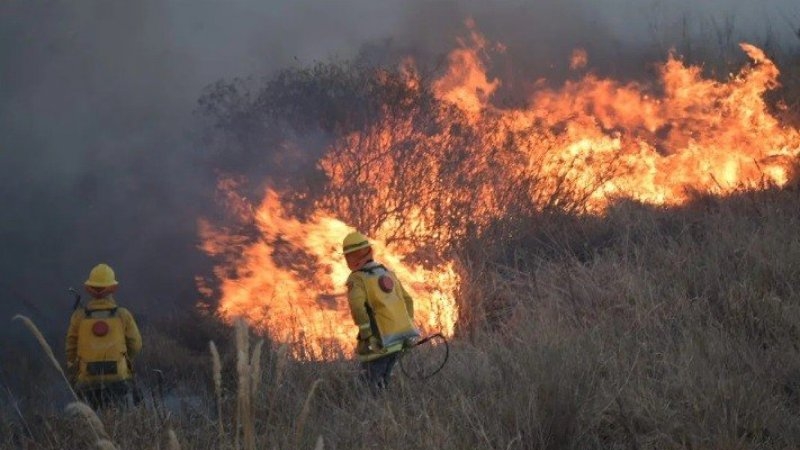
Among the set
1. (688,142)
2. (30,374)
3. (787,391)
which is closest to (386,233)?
(30,374)

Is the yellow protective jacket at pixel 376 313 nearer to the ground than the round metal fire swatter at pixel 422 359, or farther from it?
farther from it

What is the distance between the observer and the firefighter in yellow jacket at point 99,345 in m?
6.50

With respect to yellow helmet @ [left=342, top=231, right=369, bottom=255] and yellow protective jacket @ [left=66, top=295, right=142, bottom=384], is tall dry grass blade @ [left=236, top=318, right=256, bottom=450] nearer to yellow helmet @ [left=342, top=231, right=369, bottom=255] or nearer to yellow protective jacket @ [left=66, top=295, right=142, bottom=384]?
yellow helmet @ [left=342, top=231, right=369, bottom=255]

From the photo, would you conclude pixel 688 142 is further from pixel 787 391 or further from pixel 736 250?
pixel 787 391

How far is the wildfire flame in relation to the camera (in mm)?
9773

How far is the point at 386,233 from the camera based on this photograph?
10.9m

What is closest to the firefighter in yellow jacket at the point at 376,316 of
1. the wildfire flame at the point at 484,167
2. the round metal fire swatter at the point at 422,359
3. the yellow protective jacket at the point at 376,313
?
the yellow protective jacket at the point at 376,313

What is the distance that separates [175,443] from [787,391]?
401 centimetres

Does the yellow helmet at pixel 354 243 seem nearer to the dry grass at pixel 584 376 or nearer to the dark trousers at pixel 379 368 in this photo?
Answer: the dark trousers at pixel 379 368

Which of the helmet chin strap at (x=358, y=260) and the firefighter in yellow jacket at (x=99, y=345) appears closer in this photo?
the helmet chin strap at (x=358, y=260)

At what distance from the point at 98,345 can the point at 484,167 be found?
6199mm

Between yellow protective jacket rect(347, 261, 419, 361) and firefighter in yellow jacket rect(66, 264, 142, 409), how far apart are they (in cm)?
164

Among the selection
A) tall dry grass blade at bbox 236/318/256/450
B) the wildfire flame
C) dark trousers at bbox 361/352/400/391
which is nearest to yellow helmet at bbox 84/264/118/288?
dark trousers at bbox 361/352/400/391

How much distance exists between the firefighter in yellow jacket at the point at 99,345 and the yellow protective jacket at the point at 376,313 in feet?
5.37
